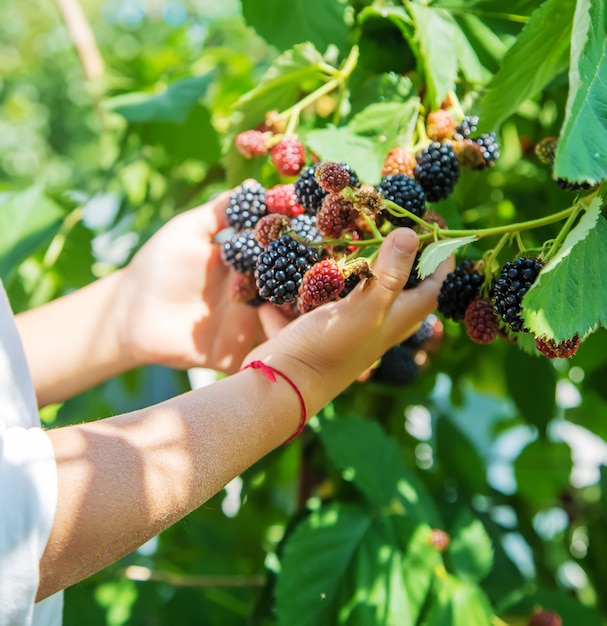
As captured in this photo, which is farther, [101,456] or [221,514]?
[221,514]

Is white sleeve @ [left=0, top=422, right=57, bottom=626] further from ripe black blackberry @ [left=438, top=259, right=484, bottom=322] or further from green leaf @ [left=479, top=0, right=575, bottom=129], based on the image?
green leaf @ [left=479, top=0, right=575, bottom=129]

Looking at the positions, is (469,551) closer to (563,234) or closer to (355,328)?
(355,328)

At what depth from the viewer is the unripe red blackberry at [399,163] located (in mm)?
838

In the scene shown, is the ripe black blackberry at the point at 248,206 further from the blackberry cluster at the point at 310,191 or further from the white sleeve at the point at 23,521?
the white sleeve at the point at 23,521

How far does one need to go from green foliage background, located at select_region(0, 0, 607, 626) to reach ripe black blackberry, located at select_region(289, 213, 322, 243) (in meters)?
0.08

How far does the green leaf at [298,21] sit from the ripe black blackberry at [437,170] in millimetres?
217

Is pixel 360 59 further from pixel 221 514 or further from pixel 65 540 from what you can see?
pixel 221 514

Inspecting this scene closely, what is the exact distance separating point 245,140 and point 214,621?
90cm

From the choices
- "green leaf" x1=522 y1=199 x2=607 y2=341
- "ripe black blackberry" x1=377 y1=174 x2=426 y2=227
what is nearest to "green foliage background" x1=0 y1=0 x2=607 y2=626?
"green leaf" x1=522 y1=199 x2=607 y2=341

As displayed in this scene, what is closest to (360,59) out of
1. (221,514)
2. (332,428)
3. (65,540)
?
(332,428)

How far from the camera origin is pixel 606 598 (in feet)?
4.79

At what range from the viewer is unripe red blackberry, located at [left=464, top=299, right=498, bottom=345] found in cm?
75

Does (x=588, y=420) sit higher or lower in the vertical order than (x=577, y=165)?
lower

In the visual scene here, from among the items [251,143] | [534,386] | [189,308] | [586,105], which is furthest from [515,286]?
[534,386]
